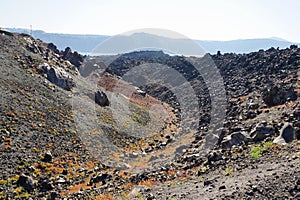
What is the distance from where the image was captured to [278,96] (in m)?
27.2

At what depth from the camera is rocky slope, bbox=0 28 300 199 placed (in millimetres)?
13844

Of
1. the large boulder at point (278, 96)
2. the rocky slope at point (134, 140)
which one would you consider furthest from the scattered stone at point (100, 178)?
the large boulder at point (278, 96)

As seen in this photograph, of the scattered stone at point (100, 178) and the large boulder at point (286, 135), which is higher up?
the large boulder at point (286, 135)

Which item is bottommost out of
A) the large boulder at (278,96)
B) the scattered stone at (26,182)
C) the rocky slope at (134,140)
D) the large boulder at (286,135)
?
the scattered stone at (26,182)

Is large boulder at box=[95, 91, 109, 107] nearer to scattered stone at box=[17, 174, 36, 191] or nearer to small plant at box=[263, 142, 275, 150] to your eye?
scattered stone at box=[17, 174, 36, 191]

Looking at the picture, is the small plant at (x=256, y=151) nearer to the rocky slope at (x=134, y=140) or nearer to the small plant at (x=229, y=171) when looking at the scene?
the rocky slope at (x=134, y=140)

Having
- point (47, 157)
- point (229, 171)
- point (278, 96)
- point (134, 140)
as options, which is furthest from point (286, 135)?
point (134, 140)

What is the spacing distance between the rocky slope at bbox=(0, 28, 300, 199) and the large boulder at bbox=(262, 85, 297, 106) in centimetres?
8

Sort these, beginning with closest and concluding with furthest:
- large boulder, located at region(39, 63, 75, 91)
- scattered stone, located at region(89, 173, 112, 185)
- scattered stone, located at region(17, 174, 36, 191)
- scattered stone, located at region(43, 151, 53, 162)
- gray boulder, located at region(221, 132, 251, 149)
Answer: gray boulder, located at region(221, 132, 251, 149)
scattered stone, located at region(17, 174, 36, 191)
scattered stone, located at region(89, 173, 112, 185)
scattered stone, located at region(43, 151, 53, 162)
large boulder, located at region(39, 63, 75, 91)

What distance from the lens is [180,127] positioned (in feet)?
141

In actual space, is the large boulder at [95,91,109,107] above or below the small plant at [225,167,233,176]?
below

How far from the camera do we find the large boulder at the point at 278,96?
2649 centimetres

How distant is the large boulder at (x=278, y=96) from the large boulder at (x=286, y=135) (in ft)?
33.9

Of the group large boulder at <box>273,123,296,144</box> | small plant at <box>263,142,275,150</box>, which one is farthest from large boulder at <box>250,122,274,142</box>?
small plant at <box>263,142,275,150</box>
